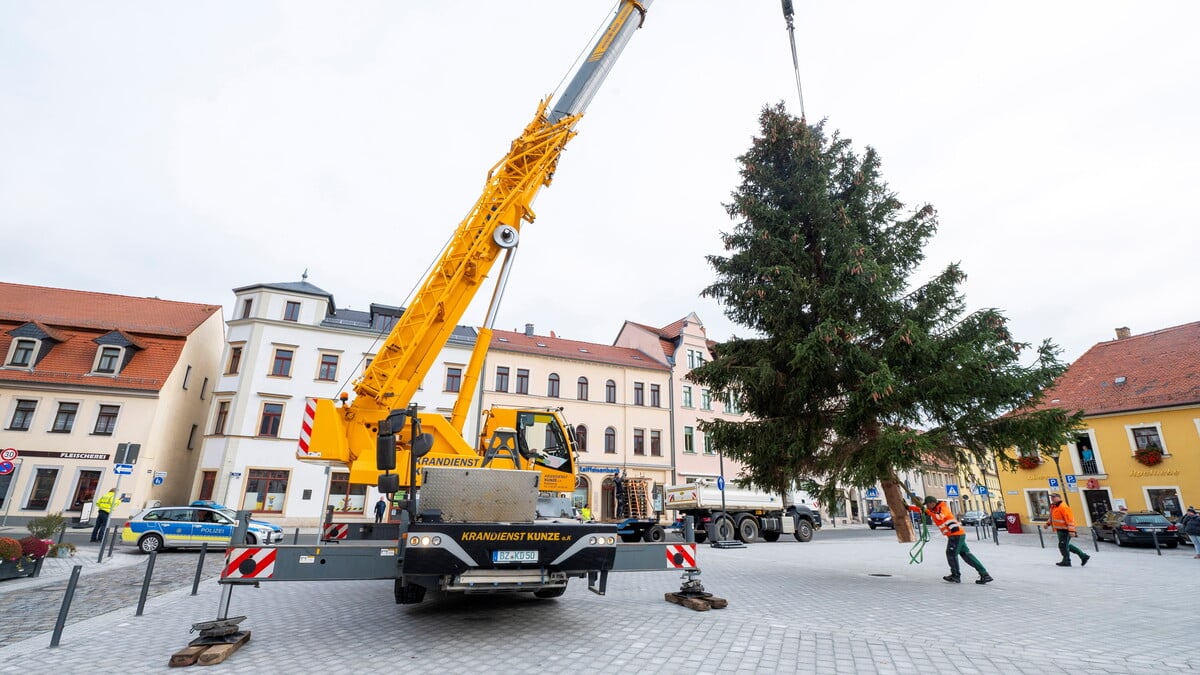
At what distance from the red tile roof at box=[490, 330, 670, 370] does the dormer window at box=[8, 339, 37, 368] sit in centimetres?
2037

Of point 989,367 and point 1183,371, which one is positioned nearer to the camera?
point 989,367

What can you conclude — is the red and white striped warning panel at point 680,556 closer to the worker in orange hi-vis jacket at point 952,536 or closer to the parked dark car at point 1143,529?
the worker in orange hi-vis jacket at point 952,536

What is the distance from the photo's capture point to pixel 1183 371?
25.0 metres

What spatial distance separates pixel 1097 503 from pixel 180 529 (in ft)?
122

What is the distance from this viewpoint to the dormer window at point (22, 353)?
23906 millimetres

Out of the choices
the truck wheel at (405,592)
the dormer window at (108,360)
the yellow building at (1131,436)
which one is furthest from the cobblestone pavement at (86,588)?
the yellow building at (1131,436)

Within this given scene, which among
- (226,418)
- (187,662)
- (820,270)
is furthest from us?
(226,418)

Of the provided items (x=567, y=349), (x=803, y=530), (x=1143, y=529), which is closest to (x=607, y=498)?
(x=567, y=349)

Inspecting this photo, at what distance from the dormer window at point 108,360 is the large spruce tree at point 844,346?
2769cm

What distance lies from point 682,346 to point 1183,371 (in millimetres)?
24463

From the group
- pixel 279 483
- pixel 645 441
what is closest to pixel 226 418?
pixel 279 483

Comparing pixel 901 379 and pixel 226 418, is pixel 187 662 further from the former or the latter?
pixel 226 418

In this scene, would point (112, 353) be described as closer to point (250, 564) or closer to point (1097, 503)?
point (250, 564)

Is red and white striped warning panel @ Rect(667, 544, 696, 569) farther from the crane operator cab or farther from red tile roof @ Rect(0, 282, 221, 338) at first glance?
red tile roof @ Rect(0, 282, 221, 338)
